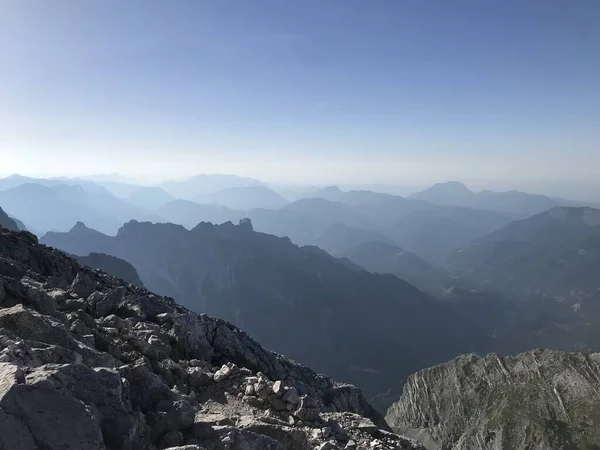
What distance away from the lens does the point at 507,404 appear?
4151 inches

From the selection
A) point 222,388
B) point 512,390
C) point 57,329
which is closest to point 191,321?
point 222,388

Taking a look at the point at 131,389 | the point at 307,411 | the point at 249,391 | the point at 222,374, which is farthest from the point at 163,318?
the point at 307,411

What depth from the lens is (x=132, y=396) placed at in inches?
658

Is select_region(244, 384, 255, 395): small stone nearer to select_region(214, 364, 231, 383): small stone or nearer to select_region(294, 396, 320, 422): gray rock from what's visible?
select_region(214, 364, 231, 383): small stone

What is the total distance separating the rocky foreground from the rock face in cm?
9634

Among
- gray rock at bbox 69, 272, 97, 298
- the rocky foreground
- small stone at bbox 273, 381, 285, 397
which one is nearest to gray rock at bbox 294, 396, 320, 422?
the rocky foreground

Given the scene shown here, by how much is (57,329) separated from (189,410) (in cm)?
783

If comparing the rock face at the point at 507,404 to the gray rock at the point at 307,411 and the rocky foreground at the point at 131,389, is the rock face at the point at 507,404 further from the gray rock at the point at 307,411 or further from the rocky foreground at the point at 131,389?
the gray rock at the point at 307,411

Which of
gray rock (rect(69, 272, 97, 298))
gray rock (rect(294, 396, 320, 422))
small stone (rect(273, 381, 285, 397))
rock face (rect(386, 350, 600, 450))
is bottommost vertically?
rock face (rect(386, 350, 600, 450))

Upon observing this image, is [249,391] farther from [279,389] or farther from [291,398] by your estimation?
[291,398]

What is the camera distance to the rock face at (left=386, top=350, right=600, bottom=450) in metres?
92.9

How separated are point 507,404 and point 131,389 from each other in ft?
384

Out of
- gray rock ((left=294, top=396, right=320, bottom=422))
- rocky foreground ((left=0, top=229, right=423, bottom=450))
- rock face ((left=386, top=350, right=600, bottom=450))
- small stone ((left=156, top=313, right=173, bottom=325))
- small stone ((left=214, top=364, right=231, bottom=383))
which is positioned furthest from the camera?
rock face ((left=386, top=350, right=600, bottom=450))

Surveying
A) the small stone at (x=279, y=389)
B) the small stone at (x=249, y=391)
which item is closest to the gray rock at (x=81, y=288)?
the small stone at (x=249, y=391)
